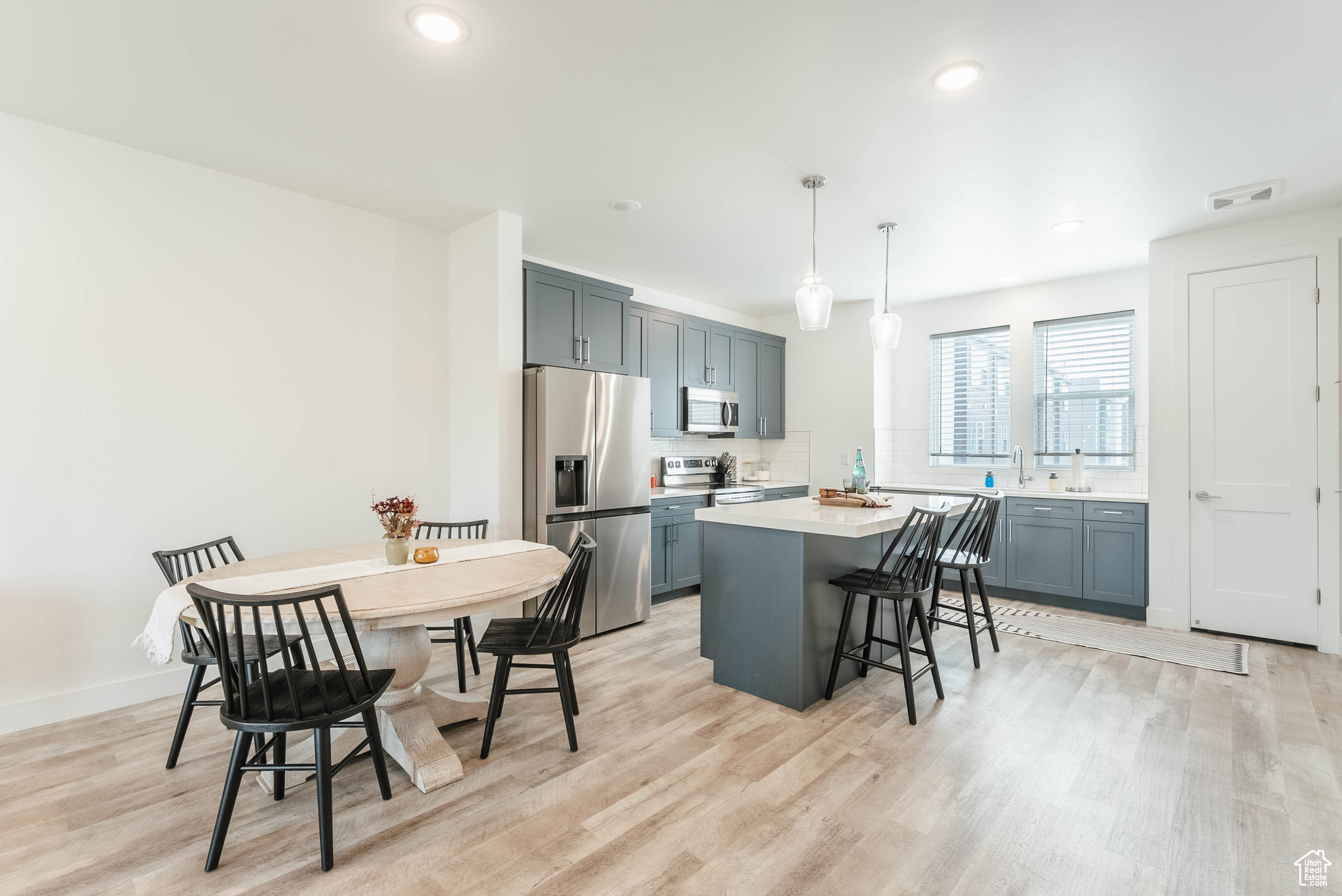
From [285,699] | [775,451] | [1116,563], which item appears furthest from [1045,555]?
[285,699]

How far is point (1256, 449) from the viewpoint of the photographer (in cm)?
387

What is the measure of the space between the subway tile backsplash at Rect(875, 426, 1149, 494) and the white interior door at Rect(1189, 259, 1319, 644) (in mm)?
868

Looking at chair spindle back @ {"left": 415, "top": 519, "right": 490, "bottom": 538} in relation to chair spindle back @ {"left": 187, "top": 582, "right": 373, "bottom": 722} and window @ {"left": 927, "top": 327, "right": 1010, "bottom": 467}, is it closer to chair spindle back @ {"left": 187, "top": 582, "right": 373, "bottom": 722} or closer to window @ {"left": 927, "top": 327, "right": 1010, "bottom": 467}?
chair spindle back @ {"left": 187, "top": 582, "right": 373, "bottom": 722}

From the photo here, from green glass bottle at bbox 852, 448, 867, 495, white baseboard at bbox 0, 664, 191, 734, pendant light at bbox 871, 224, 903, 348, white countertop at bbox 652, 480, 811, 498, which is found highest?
pendant light at bbox 871, 224, 903, 348

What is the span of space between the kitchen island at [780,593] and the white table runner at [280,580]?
90 cm

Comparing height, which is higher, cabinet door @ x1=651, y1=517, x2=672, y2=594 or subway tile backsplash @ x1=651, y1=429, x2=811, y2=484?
subway tile backsplash @ x1=651, y1=429, x2=811, y2=484

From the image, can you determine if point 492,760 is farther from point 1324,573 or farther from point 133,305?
point 1324,573

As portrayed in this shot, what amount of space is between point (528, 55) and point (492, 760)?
8.59 ft

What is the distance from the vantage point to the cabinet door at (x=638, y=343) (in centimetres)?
481

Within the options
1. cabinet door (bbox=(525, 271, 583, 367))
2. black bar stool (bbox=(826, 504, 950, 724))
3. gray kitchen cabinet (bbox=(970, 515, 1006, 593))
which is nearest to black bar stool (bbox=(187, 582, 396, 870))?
black bar stool (bbox=(826, 504, 950, 724))

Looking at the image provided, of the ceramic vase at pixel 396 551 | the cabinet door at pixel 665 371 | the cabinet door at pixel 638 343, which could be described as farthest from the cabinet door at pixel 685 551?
the ceramic vase at pixel 396 551

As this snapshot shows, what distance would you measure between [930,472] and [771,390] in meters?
1.71

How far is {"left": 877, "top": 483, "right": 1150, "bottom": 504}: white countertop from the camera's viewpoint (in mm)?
4465

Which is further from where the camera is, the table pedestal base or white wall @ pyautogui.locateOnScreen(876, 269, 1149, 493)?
white wall @ pyautogui.locateOnScreen(876, 269, 1149, 493)
